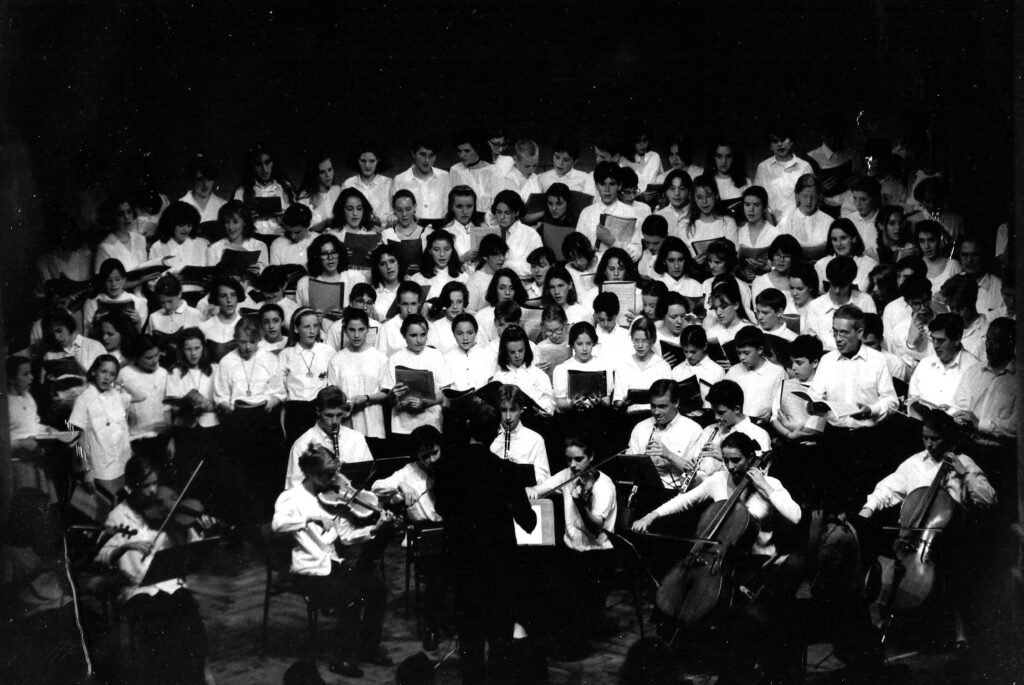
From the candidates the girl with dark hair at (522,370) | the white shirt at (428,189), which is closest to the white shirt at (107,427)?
the white shirt at (428,189)

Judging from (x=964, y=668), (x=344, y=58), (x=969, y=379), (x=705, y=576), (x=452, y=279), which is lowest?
(x=964, y=668)

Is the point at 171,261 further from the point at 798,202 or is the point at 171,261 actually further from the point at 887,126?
the point at 887,126

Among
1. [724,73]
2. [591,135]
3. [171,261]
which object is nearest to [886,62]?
[724,73]

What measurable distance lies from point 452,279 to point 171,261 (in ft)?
4.58

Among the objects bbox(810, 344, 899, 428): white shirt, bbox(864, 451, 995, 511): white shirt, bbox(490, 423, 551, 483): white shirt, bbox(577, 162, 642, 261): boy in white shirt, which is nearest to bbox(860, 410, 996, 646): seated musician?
bbox(864, 451, 995, 511): white shirt

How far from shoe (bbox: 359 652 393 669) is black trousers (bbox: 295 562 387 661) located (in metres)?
0.01

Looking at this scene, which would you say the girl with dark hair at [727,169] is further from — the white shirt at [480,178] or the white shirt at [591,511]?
the white shirt at [591,511]

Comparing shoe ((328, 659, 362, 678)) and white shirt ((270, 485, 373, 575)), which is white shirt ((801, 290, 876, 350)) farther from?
shoe ((328, 659, 362, 678))

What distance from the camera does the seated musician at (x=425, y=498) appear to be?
545cm

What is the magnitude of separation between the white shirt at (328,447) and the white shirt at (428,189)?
1.16m

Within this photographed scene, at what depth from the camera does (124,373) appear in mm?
5598

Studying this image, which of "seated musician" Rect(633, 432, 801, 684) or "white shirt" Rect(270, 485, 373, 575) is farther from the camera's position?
"white shirt" Rect(270, 485, 373, 575)

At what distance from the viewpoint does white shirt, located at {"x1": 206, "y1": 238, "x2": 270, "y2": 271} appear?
224 inches

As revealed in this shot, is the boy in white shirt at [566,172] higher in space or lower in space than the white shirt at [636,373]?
higher
